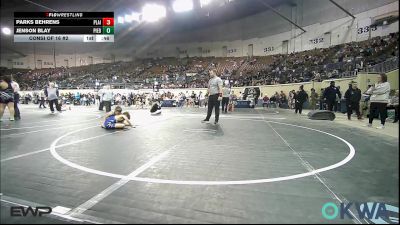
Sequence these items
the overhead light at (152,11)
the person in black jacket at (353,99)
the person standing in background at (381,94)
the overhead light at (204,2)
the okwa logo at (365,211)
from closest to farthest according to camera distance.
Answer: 1. the okwa logo at (365,211)
2. the person standing in background at (381,94)
3. the person in black jacket at (353,99)
4. the overhead light at (152,11)
5. the overhead light at (204,2)

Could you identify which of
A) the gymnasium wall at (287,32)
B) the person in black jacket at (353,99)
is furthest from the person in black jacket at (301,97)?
the gymnasium wall at (287,32)

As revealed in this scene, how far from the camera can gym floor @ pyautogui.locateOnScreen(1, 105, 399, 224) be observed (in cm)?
202

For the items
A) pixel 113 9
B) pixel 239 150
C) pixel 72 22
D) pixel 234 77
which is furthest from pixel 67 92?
pixel 239 150

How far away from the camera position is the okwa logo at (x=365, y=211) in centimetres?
195

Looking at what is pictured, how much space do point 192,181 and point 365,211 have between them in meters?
1.58

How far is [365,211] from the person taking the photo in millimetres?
2055

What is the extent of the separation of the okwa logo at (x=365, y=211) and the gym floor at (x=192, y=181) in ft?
0.16

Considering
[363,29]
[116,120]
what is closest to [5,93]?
[116,120]

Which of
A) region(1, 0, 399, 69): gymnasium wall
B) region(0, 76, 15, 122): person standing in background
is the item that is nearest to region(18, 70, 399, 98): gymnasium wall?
region(1, 0, 399, 69): gymnasium wall

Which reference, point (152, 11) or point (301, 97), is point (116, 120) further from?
point (152, 11)

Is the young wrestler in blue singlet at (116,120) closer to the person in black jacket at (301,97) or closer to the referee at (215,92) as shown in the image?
the referee at (215,92)

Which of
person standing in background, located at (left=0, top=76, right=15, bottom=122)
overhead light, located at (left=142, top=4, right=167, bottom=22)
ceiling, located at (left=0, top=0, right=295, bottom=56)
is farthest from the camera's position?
overhead light, located at (left=142, top=4, right=167, bottom=22)

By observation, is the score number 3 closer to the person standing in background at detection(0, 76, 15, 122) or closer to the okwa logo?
the person standing in background at detection(0, 76, 15, 122)
